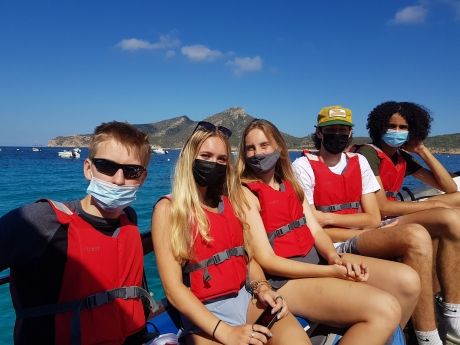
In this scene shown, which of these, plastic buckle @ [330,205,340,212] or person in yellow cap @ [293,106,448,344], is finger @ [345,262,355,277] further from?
plastic buckle @ [330,205,340,212]

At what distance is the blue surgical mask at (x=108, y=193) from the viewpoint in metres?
2.02

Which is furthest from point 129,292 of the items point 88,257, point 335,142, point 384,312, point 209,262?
point 335,142

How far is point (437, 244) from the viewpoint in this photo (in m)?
3.11

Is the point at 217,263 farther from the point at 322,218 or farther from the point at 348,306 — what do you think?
the point at 322,218

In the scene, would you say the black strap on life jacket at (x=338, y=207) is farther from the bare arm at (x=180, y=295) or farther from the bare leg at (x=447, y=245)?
the bare arm at (x=180, y=295)

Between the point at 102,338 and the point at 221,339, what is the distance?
2.14ft

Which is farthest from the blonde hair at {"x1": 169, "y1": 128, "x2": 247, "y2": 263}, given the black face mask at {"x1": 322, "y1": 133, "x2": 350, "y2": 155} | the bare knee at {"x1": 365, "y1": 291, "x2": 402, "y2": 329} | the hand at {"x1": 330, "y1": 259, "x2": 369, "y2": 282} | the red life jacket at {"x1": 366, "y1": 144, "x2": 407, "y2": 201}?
the red life jacket at {"x1": 366, "y1": 144, "x2": 407, "y2": 201}

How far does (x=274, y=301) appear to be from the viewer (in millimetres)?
2238

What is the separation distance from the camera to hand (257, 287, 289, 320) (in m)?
2.18

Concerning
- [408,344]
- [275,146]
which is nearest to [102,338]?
[275,146]

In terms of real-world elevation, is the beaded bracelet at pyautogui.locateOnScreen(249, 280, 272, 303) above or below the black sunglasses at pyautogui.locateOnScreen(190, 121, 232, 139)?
below

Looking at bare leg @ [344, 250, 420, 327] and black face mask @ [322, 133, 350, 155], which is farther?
black face mask @ [322, 133, 350, 155]

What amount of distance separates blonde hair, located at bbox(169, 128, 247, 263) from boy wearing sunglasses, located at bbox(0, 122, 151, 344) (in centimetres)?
26

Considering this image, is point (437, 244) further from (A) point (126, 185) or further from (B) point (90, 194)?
(B) point (90, 194)
